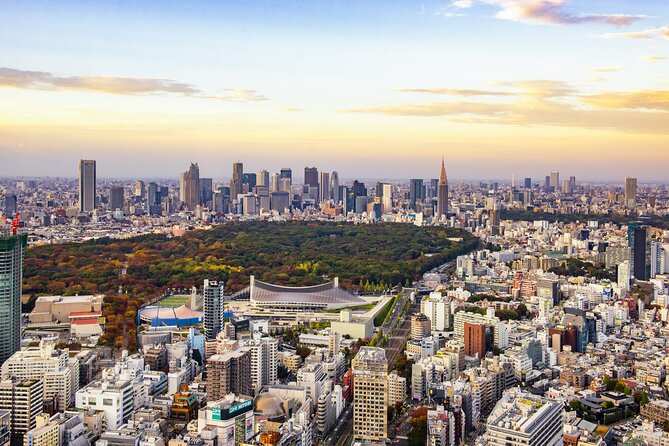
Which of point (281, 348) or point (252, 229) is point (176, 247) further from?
point (281, 348)

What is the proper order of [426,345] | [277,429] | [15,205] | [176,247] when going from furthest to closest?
1. [15,205]
2. [176,247]
3. [426,345]
4. [277,429]

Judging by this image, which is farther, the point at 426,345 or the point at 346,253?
the point at 346,253

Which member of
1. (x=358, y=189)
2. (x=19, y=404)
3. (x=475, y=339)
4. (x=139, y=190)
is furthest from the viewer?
(x=358, y=189)

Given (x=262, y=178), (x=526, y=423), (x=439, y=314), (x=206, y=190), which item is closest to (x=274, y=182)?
(x=262, y=178)

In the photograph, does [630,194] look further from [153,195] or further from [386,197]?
[153,195]

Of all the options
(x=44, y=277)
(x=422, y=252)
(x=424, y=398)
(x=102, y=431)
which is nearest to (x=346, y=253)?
(x=422, y=252)

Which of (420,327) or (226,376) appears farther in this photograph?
(420,327)
